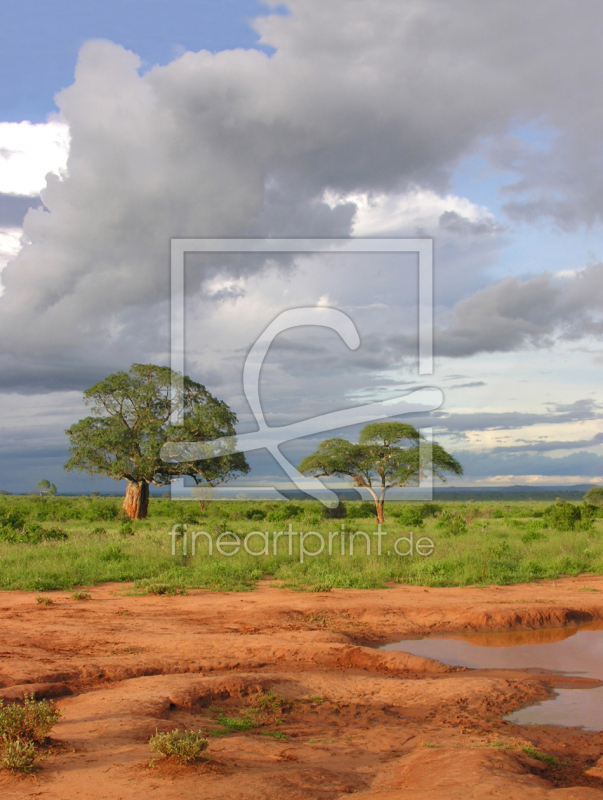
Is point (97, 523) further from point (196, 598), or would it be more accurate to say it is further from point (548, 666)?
point (548, 666)

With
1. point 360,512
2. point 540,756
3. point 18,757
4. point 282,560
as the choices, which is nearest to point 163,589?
point 282,560

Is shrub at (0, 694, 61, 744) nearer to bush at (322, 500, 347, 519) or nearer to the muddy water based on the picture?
the muddy water

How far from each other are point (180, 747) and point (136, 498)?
23.6 meters

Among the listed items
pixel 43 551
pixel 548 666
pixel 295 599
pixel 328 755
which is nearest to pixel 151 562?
Result: pixel 43 551

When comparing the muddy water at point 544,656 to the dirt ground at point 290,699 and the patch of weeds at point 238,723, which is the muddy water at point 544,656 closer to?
the dirt ground at point 290,699

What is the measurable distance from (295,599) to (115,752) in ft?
22.7

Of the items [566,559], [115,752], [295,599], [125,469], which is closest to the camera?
[115,752]

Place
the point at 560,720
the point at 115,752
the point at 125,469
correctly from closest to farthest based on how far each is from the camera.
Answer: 1. the point at 115,752
2. the point at 560,720
3. the point at 125,469

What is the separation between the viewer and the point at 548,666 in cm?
725

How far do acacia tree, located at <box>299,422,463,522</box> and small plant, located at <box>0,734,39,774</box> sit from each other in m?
24.1

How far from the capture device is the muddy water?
5617 millimetres

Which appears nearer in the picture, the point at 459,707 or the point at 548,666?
the point at 459,707

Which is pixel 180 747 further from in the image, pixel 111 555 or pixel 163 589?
pixel 111 555

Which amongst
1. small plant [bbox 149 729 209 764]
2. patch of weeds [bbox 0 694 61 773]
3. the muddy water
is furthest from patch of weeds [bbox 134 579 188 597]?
small plant [bbox 149 729 209 764]
